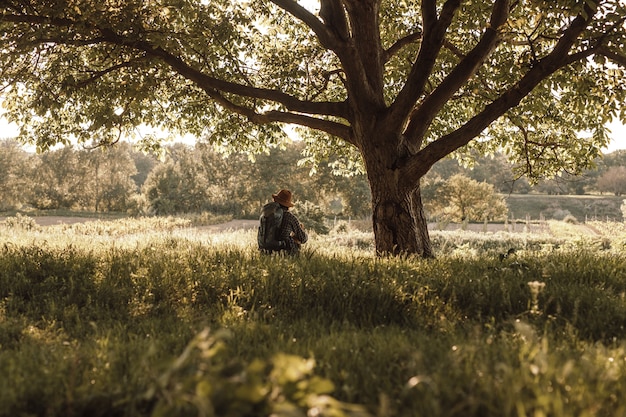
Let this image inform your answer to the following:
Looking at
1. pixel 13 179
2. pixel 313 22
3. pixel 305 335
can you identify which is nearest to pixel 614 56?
pixel 313 22

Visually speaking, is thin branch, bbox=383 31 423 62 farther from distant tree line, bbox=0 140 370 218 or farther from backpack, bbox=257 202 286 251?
distant tree line, bbox=0 140 370 218

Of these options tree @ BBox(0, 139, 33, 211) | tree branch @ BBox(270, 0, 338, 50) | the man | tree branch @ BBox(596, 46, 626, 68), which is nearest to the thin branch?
tree branch @ BBox(270, 0, 338, 50)

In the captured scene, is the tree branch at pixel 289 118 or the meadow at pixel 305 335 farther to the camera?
the tree branch at pixel 289 118

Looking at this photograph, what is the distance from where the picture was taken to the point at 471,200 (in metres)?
42.8

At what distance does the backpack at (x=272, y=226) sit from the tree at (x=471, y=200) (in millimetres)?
36014

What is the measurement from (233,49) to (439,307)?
25.7ft

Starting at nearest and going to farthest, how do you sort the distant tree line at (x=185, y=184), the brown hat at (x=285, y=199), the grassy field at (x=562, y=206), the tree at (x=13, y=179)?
the brown hat at (x=285, y=199) < the distant tree line at (x=185, y=184) < the tree at (x=13, y=179) < the grassy field at (x=562, y=206)

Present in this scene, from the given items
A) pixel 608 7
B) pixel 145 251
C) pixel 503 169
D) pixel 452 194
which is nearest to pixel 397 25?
pixel 608 7

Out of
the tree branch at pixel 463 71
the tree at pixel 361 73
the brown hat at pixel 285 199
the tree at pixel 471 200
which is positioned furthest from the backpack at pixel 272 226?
the tree at pixel 471 200

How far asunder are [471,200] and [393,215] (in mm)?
37661

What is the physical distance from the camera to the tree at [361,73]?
712 cm

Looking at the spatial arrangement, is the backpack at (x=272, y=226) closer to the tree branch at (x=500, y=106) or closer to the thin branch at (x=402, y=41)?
the tree branch at (x=500, y=106)

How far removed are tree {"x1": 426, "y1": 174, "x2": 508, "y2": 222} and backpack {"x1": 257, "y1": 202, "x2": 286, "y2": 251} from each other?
118ft

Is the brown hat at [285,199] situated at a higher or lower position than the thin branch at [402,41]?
lower
